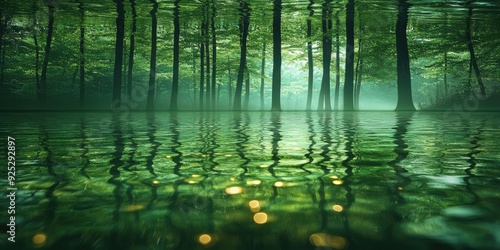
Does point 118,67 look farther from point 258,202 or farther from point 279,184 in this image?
point 258,202

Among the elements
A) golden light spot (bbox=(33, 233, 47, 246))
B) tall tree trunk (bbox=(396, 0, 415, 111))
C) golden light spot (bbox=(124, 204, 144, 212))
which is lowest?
golden light spot (bbox=(33, 233, 47, 246))

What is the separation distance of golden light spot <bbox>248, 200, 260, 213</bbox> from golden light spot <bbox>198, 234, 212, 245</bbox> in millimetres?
302

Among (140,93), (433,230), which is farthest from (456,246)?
(140,93)

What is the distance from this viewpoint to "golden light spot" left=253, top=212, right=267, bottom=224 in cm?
124

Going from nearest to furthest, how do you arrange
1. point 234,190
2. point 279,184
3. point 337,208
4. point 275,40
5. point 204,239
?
point 204,239 → point 337,208 → point 234,190 → point 279,184 → point 275,40

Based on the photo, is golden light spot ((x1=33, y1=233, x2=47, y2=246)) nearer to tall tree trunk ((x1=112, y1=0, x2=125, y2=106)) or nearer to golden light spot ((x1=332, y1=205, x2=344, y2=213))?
golden light spot ((x1=332, y1=205, x2=344, y2=213))

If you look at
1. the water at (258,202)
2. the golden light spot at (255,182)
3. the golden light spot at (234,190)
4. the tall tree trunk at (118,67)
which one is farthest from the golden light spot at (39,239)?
the tall tree trunk at (118,67)

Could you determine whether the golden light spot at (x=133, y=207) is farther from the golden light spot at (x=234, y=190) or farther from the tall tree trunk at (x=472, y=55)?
the tall tree trunk at (x=472, y=55)

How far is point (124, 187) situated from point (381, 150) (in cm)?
239

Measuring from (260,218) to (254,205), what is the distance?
17cm

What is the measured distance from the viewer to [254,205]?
4.73 feet

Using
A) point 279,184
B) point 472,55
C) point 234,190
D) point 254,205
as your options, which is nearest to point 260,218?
point 254,205

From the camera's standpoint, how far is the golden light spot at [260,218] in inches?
48.8

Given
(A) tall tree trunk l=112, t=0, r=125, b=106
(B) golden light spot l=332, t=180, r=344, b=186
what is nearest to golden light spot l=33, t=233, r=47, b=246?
(B) golden light spot l=332, t=180, r=344, b=186
